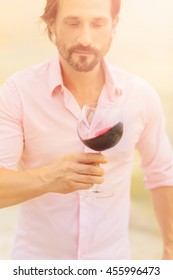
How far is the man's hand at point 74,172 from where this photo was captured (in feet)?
4.42

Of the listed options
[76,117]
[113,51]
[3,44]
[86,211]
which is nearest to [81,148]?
[76,117]

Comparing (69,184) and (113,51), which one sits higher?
(113,51)

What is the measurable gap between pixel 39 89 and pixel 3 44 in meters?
0.22

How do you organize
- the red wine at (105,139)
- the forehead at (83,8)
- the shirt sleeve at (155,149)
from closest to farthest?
the red wine at (105,139)
the forehead at (83,8)
the shirt sleeve at (155,149)

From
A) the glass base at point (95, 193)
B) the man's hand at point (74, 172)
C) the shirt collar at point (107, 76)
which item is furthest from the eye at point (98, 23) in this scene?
the glass base at point (95, 193)

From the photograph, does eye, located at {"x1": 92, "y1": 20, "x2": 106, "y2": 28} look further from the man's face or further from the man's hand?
the man's hand

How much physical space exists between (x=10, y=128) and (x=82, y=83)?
261mm

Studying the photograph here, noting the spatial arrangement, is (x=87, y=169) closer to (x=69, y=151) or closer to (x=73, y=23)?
(x=69, y=151)

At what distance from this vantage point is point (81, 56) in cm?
145

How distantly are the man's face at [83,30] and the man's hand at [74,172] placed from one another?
29 cm

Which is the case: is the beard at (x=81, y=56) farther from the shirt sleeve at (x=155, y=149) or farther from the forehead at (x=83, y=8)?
the shirt sleeve at (x=155, y=149)

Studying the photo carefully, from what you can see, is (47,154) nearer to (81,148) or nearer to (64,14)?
(81,148)

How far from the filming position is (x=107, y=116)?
4.42ft

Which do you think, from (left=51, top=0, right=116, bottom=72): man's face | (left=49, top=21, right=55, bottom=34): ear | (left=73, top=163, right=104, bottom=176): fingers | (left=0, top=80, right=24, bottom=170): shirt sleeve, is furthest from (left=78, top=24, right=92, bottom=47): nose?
(left=73, top=163, right=104, bottom=176): fingers
